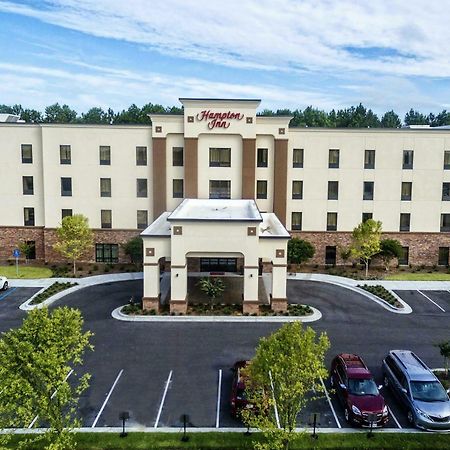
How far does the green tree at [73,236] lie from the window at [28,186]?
20.2 ft

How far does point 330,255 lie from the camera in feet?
143

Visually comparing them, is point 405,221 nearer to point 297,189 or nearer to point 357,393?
point 297,189

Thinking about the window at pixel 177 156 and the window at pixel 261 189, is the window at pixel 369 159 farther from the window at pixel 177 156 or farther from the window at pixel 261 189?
the window at pixel 177 156

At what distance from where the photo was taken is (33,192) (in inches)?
1715

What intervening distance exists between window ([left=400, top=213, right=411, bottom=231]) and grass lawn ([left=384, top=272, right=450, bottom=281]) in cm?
453

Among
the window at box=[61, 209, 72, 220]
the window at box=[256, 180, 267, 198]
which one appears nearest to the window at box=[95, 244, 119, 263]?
the window at box=[61, 209, 72, 220]

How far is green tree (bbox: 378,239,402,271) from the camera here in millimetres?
41031

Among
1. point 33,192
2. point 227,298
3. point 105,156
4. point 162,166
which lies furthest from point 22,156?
point 227,298

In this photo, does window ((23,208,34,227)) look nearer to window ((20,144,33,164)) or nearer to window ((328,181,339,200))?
window ((20,144,33,164))

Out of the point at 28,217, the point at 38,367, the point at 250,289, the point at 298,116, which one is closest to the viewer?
the point at 38,367

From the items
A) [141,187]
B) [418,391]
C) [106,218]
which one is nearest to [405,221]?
[141,187]

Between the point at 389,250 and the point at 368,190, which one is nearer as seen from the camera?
the point at 389,250

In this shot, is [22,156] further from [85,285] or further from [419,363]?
[419,363]

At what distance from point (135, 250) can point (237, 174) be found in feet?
38.4
